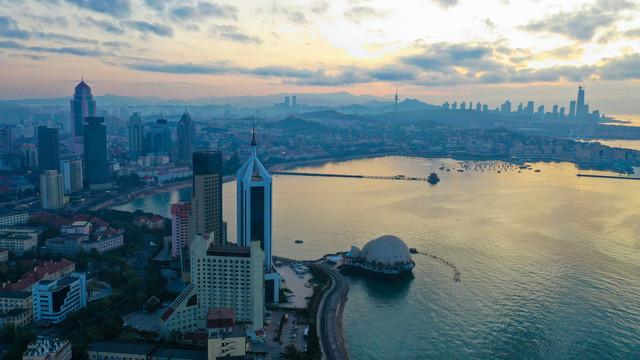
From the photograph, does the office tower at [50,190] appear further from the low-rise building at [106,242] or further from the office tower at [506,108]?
the office tower at [506,108]

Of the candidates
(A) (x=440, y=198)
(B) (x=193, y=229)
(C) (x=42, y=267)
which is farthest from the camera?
(A) (x=440, y=198)

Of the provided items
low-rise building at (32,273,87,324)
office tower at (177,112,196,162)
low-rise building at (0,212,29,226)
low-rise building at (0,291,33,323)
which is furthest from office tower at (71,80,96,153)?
low-rise building at (32,273,87,324)

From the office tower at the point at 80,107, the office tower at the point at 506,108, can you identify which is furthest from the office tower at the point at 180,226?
the office tower at the point at 506,108

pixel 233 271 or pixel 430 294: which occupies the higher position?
pixel 233 271

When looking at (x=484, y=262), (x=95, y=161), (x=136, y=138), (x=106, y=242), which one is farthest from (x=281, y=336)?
(x=136, y=138)

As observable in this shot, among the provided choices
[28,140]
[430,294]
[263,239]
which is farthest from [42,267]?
[28,140]

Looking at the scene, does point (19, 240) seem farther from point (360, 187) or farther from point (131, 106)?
point (131, 106)
